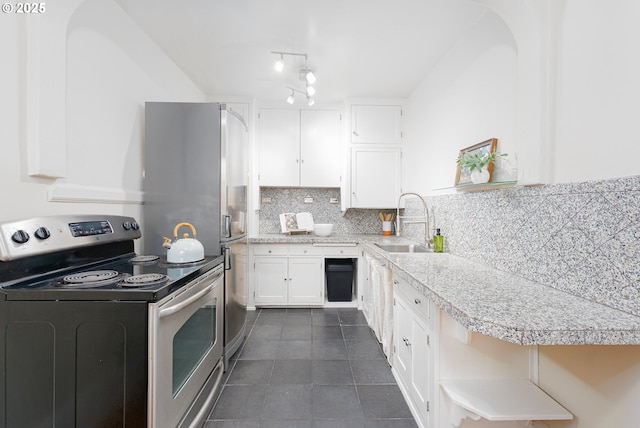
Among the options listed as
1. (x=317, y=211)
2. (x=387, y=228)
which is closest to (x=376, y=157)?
(x=387, y=228)

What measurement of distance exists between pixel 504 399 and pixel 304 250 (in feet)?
7.44

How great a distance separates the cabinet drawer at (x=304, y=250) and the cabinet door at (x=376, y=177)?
28.5 inches

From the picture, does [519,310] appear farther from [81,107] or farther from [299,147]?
[299,147]

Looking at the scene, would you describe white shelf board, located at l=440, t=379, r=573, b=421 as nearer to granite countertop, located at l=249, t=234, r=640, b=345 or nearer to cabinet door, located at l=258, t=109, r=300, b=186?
granite countertop, located at l=249, t=234, r=640, b=345

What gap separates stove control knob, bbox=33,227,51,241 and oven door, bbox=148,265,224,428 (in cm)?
61

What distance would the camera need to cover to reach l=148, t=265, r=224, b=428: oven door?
105 cm

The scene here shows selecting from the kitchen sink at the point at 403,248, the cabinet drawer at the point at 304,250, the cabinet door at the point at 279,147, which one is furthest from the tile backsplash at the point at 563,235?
the cabinet door at the point at 279,147

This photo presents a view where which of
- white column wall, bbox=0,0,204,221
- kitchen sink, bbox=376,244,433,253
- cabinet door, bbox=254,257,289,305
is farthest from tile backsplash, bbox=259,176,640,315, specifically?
white column wall, bbox=0,0,204,221

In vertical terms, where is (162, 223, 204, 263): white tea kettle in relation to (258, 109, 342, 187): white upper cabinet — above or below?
below

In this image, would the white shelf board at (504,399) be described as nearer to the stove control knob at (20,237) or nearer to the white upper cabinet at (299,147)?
the stove control knob at (20,237)

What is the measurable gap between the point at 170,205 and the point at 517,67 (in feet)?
7.77

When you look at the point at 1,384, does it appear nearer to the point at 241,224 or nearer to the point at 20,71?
the point at 20,71

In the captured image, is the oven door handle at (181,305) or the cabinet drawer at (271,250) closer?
the oven door handle at (181,305)

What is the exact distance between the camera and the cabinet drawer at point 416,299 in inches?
53.2
